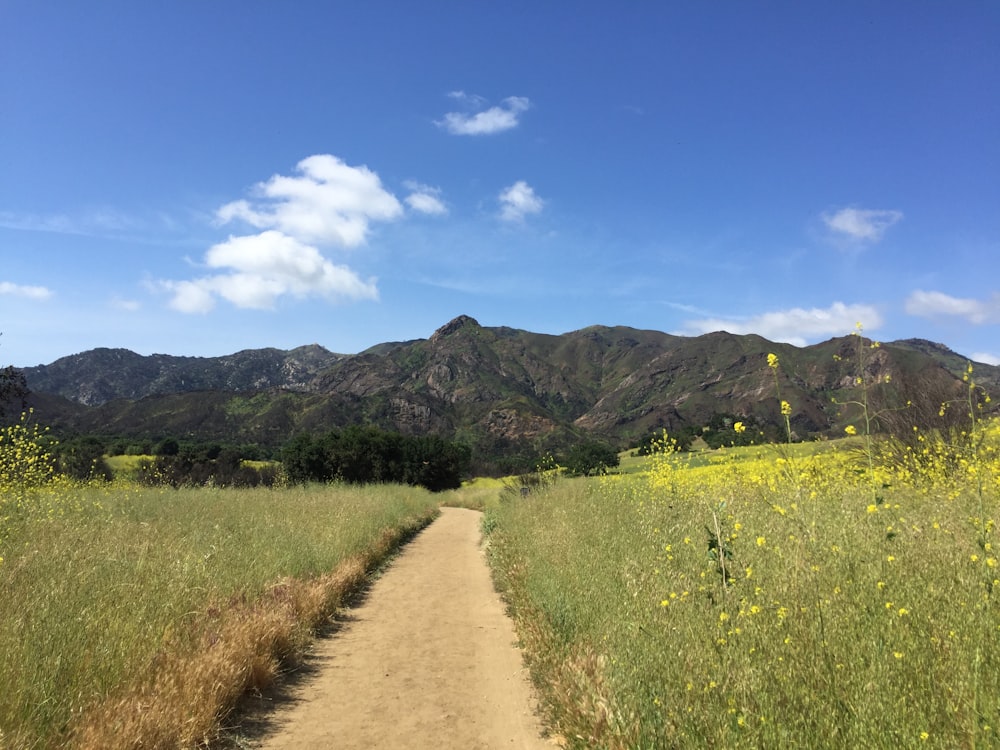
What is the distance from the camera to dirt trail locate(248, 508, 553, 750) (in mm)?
4234

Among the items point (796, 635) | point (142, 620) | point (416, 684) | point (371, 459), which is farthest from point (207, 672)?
point (371, 459)

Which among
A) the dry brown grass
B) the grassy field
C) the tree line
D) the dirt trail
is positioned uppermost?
the grassy field

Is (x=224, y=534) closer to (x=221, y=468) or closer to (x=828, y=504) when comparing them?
(x=828, y=504)

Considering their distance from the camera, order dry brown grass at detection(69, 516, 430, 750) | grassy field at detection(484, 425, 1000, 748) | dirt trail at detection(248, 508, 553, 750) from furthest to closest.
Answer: dirt trail at detection(248, 508, 553, 750) → dry brown grass at detection(69, 516, 430, 750) → grassy field at detection(484, 425, 1000, 748)

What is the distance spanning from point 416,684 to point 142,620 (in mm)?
2458

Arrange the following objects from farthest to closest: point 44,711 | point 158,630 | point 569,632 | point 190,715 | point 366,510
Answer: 1. point 366,510
2. point 569,632
3. point 158,630
4. point 190,715
5. point 44,711

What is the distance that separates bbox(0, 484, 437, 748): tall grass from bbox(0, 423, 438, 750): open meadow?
0.04 feet

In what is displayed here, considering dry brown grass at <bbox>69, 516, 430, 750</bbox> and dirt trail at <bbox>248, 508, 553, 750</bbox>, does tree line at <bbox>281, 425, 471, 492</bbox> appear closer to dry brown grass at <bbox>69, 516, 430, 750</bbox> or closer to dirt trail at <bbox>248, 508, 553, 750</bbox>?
dirt trail at <bbox>248, 508, 553, 750</bbox>

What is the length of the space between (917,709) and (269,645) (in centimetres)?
512

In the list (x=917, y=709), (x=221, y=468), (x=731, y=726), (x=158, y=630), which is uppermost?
(x=917, y=709)

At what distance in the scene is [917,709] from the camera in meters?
2.59

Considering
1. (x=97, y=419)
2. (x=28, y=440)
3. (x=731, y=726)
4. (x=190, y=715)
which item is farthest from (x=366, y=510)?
(x=97, y=419)

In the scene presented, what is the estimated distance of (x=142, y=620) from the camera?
4.76m

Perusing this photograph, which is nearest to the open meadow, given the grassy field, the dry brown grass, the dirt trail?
the dry brown grass
